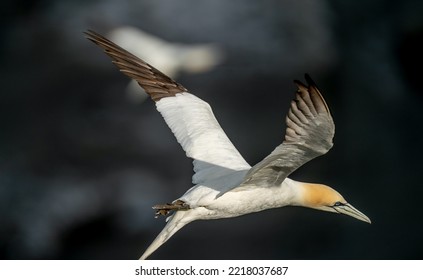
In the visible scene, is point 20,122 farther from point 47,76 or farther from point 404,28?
point 404,28

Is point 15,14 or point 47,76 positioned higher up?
point 15,14

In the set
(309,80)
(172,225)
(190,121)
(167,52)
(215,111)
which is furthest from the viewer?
(215,111)

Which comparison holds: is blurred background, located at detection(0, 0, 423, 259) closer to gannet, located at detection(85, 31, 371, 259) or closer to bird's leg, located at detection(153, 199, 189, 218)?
gannet, located at detection(85, 31, 371, 259)

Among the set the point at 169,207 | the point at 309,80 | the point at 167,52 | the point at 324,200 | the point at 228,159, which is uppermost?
the point at 167,52

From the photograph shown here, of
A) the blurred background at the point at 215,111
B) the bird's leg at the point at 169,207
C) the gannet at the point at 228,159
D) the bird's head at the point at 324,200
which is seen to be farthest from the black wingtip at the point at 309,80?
the blurred background at the point at 215,111

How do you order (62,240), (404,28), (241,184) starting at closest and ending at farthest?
(241,184) < (62,240) < (404,28)

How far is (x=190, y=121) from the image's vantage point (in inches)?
176

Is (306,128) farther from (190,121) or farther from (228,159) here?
(190,121)

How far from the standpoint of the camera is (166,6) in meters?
7.53

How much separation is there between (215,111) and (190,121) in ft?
8.74

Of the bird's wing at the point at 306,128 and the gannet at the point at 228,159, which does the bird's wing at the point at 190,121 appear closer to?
the gannet at the point at 228,159

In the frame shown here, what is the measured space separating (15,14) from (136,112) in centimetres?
164

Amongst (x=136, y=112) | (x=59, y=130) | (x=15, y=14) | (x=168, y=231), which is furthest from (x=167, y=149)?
(x=168, y=231)

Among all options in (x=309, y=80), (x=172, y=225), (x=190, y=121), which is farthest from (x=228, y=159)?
(x=309, y=80)
